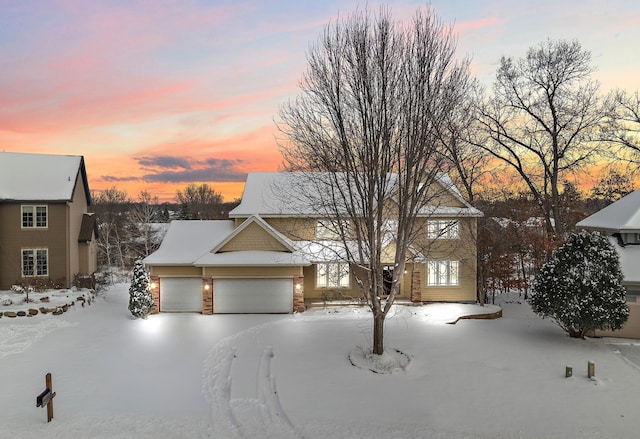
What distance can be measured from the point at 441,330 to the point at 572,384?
5.47 m

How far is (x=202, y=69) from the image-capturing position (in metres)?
18.4

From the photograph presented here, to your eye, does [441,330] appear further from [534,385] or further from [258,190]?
[258,190]

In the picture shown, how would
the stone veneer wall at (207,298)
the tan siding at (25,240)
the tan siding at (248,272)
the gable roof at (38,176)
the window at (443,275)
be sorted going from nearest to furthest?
the stone veneer wall at (207,298) < the tan siding at (248,272) < the window at (443,275) < the tan siding at (25,240) < the gable roof at (38,176)

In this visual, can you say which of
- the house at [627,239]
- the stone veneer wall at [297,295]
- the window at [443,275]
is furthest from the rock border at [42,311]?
the house at [627,239]

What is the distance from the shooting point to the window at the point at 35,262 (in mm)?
22984

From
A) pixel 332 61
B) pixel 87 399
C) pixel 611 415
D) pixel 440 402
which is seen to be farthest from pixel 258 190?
pixel 611 415

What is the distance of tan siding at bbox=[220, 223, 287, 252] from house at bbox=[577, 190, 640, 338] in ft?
47.0

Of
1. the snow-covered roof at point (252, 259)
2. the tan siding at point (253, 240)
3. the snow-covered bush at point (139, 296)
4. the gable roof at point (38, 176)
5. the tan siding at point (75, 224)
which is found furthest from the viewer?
the tan siding at point (75, 224)

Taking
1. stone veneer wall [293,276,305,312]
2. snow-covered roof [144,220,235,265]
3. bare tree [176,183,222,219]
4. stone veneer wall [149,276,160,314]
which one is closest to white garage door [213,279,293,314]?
stone veneer wall [293,276,305,312]

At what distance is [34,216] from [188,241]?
34.7ft

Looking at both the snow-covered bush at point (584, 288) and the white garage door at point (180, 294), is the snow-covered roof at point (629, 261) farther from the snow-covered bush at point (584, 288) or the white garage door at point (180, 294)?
the white garage door at point (180, 294)

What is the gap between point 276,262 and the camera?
1864cm

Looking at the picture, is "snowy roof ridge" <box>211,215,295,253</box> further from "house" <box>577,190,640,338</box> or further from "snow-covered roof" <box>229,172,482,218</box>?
"house" <box>577,190,640,338</box>

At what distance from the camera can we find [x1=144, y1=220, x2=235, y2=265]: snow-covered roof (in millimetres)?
19078
